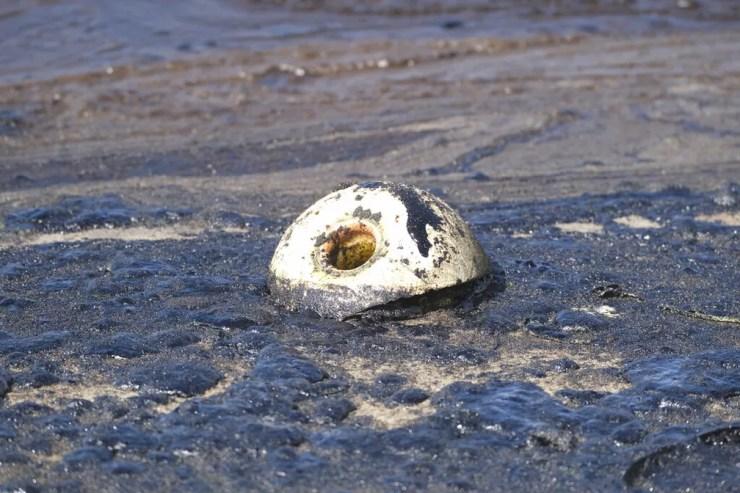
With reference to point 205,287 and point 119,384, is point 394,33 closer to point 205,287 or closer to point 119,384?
point 205,287

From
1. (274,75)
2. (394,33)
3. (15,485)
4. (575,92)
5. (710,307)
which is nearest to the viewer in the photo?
(15,485)

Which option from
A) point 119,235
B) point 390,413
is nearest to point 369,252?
point 390,413

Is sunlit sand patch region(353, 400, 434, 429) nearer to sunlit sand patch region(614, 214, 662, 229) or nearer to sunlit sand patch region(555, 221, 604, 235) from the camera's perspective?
sunlit sand patch region(555, 221, 604, 235)

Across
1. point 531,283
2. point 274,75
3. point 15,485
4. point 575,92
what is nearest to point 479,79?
point 575,92

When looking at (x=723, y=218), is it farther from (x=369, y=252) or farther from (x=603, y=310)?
(x=369, y=252)

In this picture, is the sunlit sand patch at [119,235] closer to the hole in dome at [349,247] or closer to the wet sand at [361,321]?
the wet sand at [361,321]
